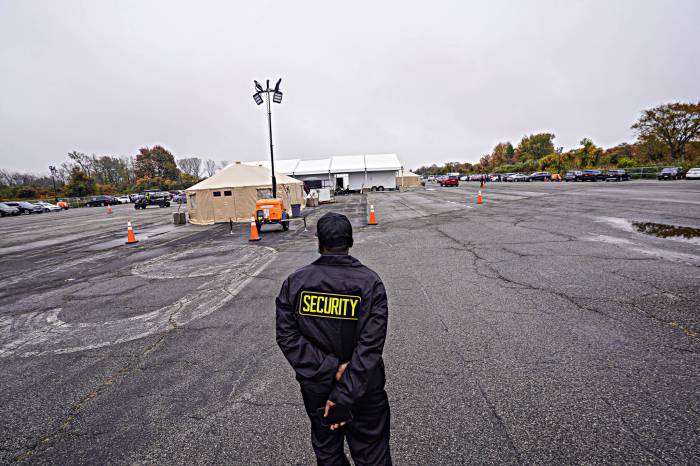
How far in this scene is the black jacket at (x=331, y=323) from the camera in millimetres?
2004

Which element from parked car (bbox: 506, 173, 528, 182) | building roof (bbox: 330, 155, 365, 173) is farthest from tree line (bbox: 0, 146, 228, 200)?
parked car (bbox: 506, 173, 528, 182)

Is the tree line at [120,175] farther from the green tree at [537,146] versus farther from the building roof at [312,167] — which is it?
the green tree at [537,146]

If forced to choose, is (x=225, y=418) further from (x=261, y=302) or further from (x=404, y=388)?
(x=261, y=302)

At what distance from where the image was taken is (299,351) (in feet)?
6.69

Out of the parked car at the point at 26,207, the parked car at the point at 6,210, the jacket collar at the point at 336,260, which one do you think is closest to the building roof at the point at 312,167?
the parked car at the point at 26,207

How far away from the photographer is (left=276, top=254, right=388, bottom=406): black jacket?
200cm

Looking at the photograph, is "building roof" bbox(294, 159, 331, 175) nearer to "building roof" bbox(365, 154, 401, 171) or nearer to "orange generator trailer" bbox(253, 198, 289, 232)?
"building roof" bbox(365, 154, 401, 171)

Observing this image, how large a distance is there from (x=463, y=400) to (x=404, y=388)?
21.4 inches

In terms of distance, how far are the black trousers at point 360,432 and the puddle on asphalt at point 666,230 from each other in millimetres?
11042

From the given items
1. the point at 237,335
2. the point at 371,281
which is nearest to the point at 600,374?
the point at 371,281

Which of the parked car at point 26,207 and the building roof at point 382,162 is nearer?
the parked car at point 26,207

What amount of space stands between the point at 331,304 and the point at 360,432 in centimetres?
79

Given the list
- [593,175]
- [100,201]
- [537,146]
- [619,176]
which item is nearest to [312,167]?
[100,201]

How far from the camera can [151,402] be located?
3.42 m
